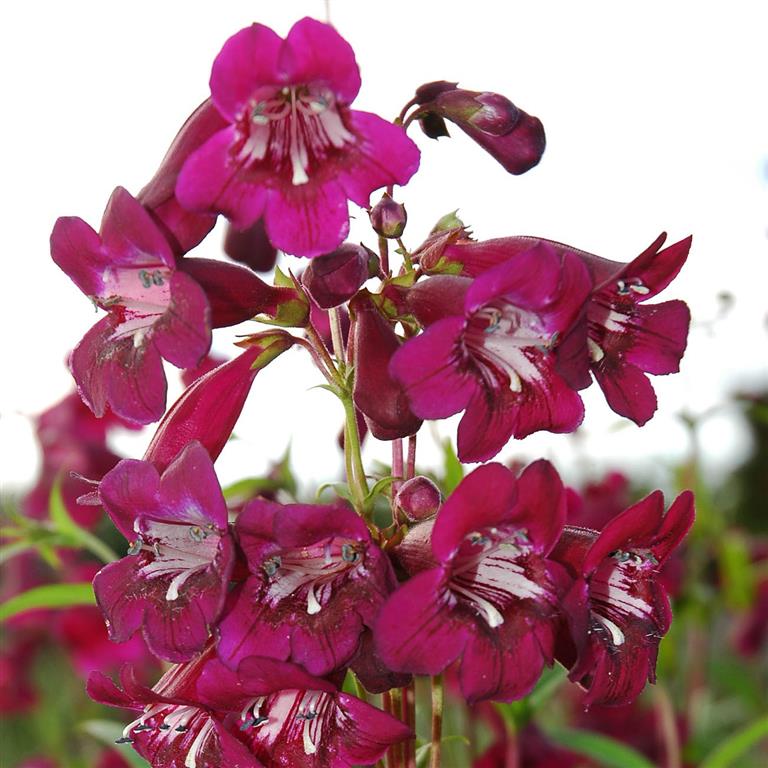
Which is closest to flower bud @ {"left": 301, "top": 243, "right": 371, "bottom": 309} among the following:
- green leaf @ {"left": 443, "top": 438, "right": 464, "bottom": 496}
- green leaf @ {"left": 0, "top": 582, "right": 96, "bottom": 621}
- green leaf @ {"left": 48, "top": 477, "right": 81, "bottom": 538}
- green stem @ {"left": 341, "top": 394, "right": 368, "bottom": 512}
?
green stem @ {"left": 341, "top": 394, "right": 368, "bottom": 512}

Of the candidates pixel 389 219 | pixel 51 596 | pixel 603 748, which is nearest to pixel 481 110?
pixel 389 219

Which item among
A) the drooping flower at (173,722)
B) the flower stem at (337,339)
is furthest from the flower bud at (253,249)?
the drooping flower at (173,722)

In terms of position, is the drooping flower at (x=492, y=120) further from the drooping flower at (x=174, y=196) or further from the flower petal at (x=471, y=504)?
the flower petal at (x=471, y=504)

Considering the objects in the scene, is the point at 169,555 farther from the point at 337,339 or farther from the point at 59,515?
the point at 59,515

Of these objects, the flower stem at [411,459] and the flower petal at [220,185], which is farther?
the flower stem at [411,459]

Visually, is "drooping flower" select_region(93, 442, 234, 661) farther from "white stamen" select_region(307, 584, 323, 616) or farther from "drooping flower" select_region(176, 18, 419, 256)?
"drooping flower" select_region(176, 18, 419, 256)

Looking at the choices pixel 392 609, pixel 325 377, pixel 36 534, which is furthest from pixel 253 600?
pixel 36 534
